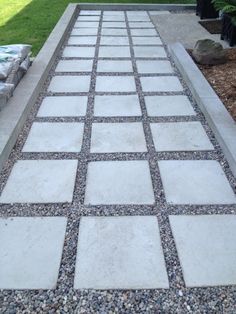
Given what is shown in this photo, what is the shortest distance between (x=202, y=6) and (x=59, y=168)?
6.04 metres

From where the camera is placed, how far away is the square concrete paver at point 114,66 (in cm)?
476

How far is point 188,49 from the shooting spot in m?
5.39

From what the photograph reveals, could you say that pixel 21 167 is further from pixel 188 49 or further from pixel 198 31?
pixel 198 31

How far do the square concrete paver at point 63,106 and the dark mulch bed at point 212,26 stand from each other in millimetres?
3685

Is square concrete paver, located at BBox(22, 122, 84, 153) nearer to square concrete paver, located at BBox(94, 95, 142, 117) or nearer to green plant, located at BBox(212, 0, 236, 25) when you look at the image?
square concrete paver, located at BBox(94, 95, 142, 117)

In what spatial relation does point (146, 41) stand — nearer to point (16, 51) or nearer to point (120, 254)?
point (16, 51)

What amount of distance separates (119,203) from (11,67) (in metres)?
2.20

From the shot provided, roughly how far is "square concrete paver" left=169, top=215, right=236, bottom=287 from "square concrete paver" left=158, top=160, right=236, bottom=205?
7.1 inches

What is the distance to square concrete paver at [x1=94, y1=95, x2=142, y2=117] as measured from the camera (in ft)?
11.8

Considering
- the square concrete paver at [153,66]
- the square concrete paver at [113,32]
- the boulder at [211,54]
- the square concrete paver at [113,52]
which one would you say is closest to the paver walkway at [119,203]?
the square concrete paver at [153,66]

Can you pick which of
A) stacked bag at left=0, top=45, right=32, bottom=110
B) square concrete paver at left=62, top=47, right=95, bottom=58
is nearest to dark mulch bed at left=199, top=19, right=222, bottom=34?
square concrete paver at left=62, top=47, right=95, bottom=58

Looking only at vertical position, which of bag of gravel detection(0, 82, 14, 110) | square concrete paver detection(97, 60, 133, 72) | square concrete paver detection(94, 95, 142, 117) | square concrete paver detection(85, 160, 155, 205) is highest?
bag of gravel detection(0, 82, 14, 110)

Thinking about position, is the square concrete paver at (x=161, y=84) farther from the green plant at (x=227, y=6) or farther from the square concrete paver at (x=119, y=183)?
the square concrete paver at (x=119, y=183)

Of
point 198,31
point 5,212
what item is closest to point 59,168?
point 5,212
